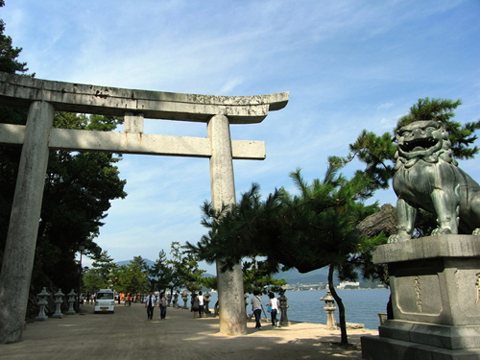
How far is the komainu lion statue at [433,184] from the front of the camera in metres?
4.25

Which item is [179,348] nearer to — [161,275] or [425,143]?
Answer: [425,143]

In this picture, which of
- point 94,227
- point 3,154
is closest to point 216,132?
point 3,154

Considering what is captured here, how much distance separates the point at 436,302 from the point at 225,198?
6.80 metres

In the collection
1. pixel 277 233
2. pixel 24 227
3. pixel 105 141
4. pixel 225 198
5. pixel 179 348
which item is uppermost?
pixel 105 141

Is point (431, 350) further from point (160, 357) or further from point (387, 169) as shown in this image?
point (387, 169)

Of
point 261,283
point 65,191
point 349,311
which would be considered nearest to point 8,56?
point 65,191

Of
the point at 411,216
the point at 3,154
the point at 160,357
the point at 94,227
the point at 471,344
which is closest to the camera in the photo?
the point at 471,344

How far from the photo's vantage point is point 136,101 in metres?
10.6

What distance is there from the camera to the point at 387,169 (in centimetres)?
1008

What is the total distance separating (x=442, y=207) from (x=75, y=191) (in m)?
19.8

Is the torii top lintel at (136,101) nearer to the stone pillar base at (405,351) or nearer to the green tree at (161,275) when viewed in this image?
the stone pillar base at (405,351)

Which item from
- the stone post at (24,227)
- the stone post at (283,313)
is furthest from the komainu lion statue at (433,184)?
the stone post at (283,313)

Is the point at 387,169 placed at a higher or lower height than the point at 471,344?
higher

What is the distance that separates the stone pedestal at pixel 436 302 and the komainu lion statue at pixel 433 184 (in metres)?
0.27
